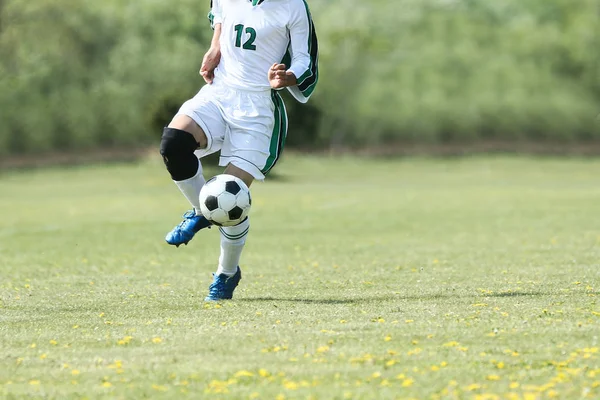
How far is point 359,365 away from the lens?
6125 mm

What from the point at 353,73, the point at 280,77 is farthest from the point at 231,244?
the point at 353,73

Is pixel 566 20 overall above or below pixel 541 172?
above

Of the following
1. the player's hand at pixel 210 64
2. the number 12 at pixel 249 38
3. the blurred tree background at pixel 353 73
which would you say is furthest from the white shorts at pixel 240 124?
the blurred tree background at pixel 353 73

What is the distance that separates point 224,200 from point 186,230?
507 mm

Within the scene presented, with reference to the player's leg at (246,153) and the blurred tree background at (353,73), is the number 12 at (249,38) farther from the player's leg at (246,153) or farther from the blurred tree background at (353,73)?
the blurred tree background at (353,73)

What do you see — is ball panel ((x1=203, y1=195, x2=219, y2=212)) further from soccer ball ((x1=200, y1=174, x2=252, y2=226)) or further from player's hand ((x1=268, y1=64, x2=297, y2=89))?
player's hand ((x1=268, y1=64, x2=297, y2=89))

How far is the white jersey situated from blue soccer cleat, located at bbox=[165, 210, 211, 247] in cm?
128

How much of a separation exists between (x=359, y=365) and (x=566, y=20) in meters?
80.4

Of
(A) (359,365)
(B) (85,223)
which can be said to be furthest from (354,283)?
(B) (85,223)

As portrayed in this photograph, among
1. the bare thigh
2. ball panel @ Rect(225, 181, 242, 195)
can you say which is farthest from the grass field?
the bare thigh

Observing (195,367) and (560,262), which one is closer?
(195,367)

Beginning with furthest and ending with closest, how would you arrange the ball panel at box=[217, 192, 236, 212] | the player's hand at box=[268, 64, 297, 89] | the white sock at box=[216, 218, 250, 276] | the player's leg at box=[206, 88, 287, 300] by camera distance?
the white sock at box=[216, 218, 250, 276] < the player's leg at box=[206, 88, 287, 300] < the player's hand at box=[268, 64, 297, 89] < the ball panel at box=[217, 192, 236, 212]

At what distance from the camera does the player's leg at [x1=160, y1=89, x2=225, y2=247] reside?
8.97 metres

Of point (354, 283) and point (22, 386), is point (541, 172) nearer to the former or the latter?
point (354, 283)
